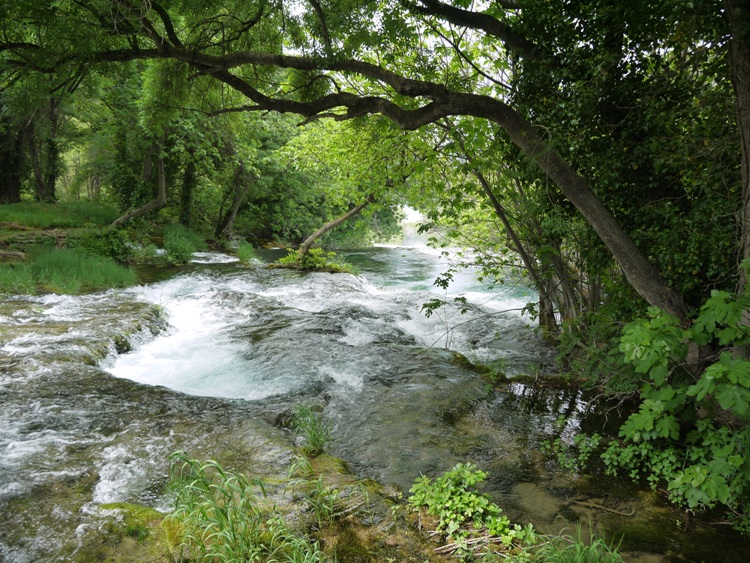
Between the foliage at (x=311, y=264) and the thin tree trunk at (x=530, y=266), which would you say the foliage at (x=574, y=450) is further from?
the foliage at (x=311, y=264)

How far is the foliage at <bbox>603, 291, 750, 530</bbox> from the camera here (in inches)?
111

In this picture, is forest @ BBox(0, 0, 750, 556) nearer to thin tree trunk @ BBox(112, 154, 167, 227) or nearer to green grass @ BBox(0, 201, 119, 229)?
thin tree trunk @ BBox(112, 154, 167, 227)

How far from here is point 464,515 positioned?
115 inches

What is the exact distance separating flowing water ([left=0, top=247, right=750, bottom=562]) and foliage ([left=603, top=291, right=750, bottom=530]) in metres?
0.34

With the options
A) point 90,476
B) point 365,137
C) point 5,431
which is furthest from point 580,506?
point 365,137

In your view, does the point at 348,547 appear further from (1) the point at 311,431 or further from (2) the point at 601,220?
(2) the point at 601,220

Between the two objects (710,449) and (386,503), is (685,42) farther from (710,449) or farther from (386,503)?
(386,503)

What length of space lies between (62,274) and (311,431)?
893 centimetres

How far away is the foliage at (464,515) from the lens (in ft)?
8.95

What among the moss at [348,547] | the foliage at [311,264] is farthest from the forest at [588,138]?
the foliage at [311,264]

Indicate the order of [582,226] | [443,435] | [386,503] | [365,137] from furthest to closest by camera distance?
[365,137]
[582,226]
[443,435]
[386,503]

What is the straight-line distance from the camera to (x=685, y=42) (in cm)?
399

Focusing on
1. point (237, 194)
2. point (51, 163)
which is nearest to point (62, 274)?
point (237, 194)

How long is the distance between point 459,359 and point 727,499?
4.10 m
